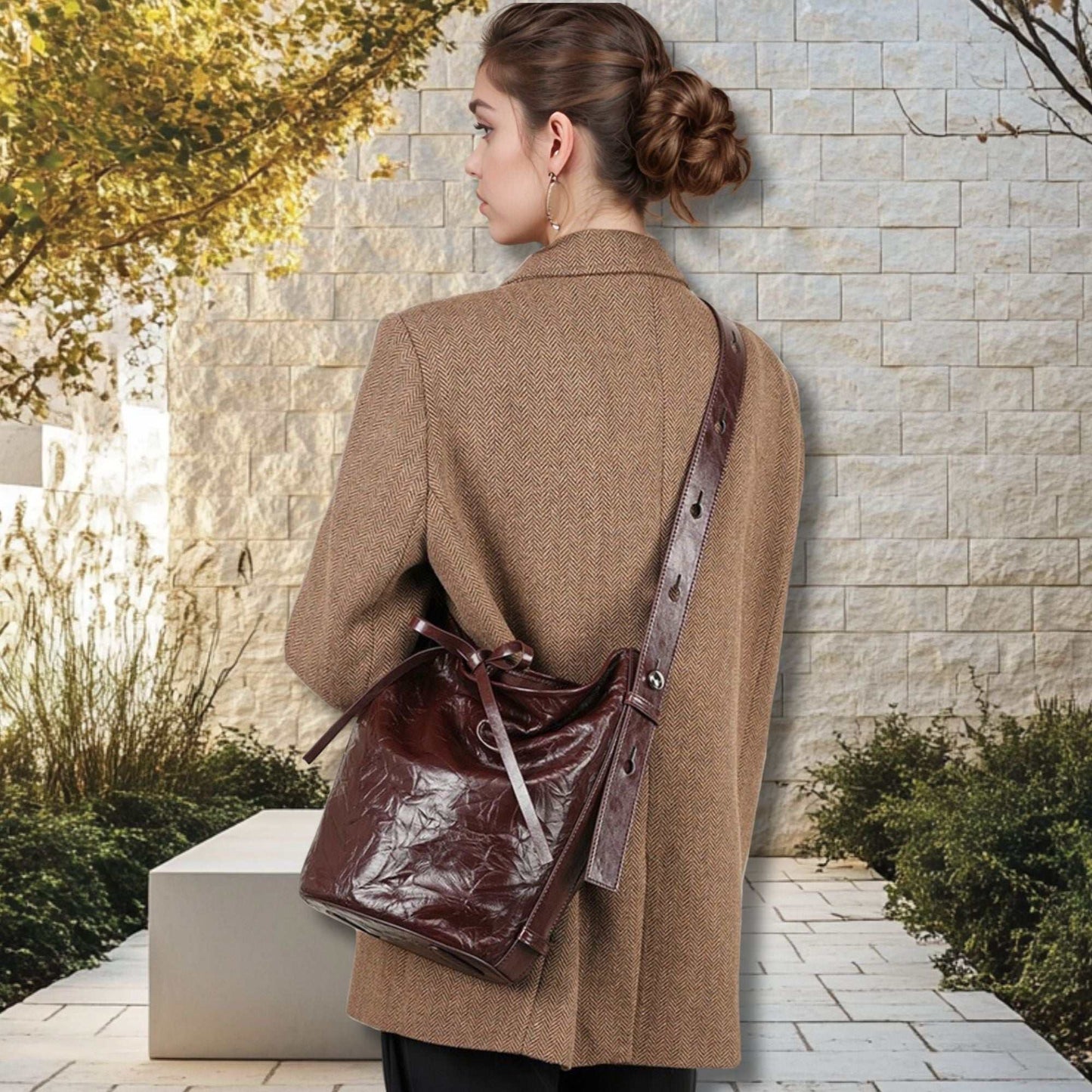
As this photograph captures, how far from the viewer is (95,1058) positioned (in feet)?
9.36

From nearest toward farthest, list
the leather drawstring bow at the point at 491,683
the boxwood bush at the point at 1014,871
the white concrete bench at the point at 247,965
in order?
the leather drawstring bow at the point at 491,683, the white concrete bench at the point at 247,965, the boxwood bush at the point at 1014,871

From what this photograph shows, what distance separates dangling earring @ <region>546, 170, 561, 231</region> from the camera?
3.47 feet

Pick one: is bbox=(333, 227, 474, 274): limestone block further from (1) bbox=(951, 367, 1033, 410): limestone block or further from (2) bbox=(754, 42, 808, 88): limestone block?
(1) bbox=(951, 367, 1033, 410): limestone block

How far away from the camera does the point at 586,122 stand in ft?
3.39

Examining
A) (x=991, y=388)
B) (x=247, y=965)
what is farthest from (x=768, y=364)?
(x=991, y=388)

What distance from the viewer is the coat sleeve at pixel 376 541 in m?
0.97

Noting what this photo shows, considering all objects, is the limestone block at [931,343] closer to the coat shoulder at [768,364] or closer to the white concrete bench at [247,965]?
the white concrete bench at [247,965]

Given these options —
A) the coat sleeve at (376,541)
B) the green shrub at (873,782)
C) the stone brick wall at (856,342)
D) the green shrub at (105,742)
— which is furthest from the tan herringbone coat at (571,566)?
the stone brick wall at (856,342)

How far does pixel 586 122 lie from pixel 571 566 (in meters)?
0.32

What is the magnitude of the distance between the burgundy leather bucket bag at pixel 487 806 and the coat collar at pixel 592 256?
28 centimetres

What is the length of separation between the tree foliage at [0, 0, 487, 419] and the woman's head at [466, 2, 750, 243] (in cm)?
385

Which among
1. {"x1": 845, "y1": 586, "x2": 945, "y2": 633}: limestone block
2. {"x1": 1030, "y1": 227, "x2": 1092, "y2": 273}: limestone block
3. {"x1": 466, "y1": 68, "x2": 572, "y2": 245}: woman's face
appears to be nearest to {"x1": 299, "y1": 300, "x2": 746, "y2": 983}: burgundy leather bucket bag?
{"x1": 466, "y1": 68, "x2": 572, "y2": 245}: woman's face

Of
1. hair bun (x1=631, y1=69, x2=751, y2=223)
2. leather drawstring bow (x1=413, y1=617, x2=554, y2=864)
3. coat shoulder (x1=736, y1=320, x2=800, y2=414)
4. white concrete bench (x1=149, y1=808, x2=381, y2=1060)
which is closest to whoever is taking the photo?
leather drawstring bow (x1=413, y1=617, x2=554, y2=864)

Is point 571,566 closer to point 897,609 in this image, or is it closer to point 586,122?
point 586,122
